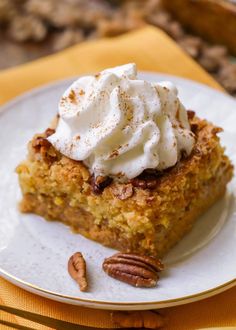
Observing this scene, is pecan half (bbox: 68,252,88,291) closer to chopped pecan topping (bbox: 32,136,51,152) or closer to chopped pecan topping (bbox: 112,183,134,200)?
chopped pecan topping (bbox: 112,183,134,200)

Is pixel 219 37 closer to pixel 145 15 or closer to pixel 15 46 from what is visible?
pixel 145 15

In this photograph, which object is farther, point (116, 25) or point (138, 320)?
point (116, 25)

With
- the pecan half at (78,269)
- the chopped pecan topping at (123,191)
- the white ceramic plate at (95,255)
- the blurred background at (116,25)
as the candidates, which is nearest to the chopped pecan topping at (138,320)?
the white ceramic plate at (95,255)

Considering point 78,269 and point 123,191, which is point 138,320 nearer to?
point 78,269

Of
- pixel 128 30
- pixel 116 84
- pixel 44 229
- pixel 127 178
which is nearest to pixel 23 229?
pixel 44 229

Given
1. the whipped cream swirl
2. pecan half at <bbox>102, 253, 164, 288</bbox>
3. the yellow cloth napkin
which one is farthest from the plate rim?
the yellow cloth napkin

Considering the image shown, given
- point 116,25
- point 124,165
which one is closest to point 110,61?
point 116,25
